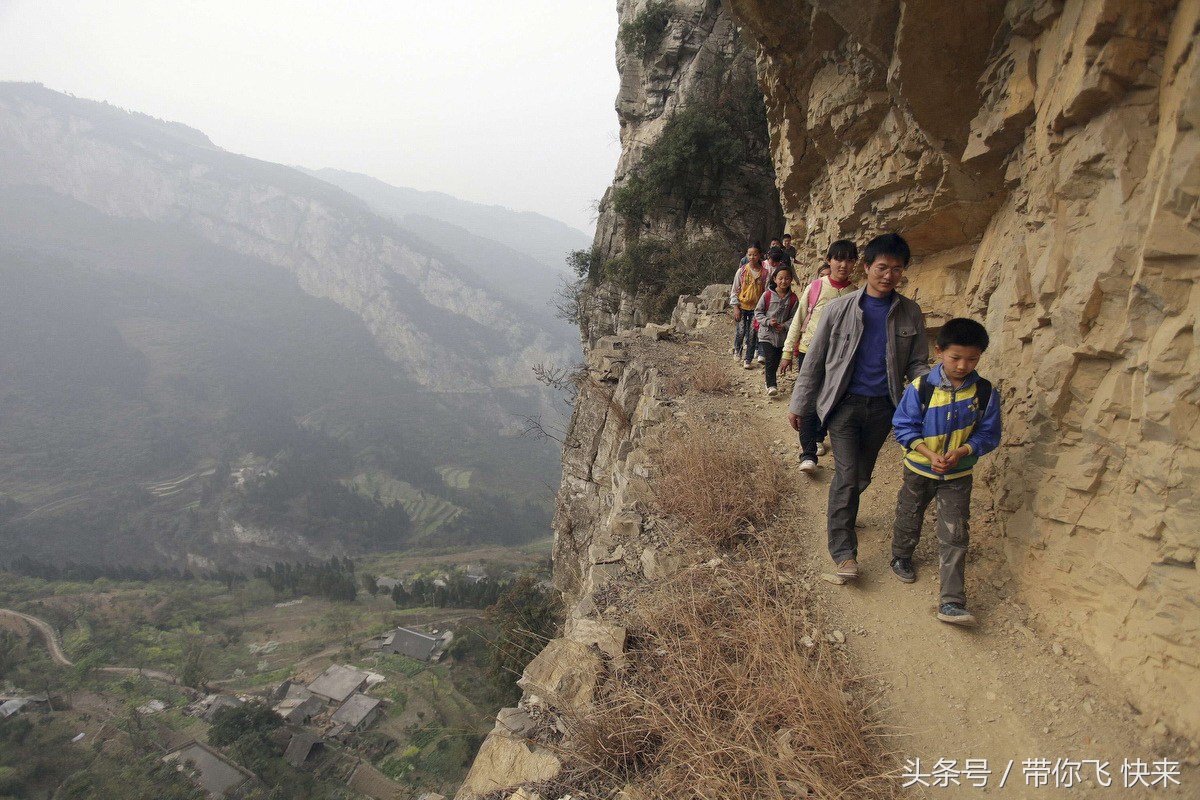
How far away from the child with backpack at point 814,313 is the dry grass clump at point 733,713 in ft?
5.30

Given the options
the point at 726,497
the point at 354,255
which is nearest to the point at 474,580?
the point at 726,497

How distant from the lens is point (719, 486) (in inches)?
170

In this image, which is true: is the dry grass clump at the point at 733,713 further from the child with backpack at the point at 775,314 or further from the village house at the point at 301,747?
the village house at the point at 301,747

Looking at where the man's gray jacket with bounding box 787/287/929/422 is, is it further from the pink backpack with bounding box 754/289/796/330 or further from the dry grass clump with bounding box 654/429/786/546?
the pink backpack with bounding box 754/289/796/330

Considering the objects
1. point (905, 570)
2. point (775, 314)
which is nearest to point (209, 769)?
point (775, 314)

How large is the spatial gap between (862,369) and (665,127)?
1637 cm

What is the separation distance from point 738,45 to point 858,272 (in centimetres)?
1465

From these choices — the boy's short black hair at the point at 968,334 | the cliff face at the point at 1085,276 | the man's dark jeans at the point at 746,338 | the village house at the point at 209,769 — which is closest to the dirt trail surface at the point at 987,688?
the cliff face at the point at 1085,276

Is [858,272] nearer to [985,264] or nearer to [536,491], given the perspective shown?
[985,264]

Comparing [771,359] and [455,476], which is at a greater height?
[771,359]

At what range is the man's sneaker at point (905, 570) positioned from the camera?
3.21 m

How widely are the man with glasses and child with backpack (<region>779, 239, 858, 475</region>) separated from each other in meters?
0.70

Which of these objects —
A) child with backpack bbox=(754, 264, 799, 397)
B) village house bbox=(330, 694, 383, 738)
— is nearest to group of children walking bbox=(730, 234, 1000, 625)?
child with backpack bbox=(754, 264, 799, 397)

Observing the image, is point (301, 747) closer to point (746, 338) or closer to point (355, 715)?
point (355, 715)
